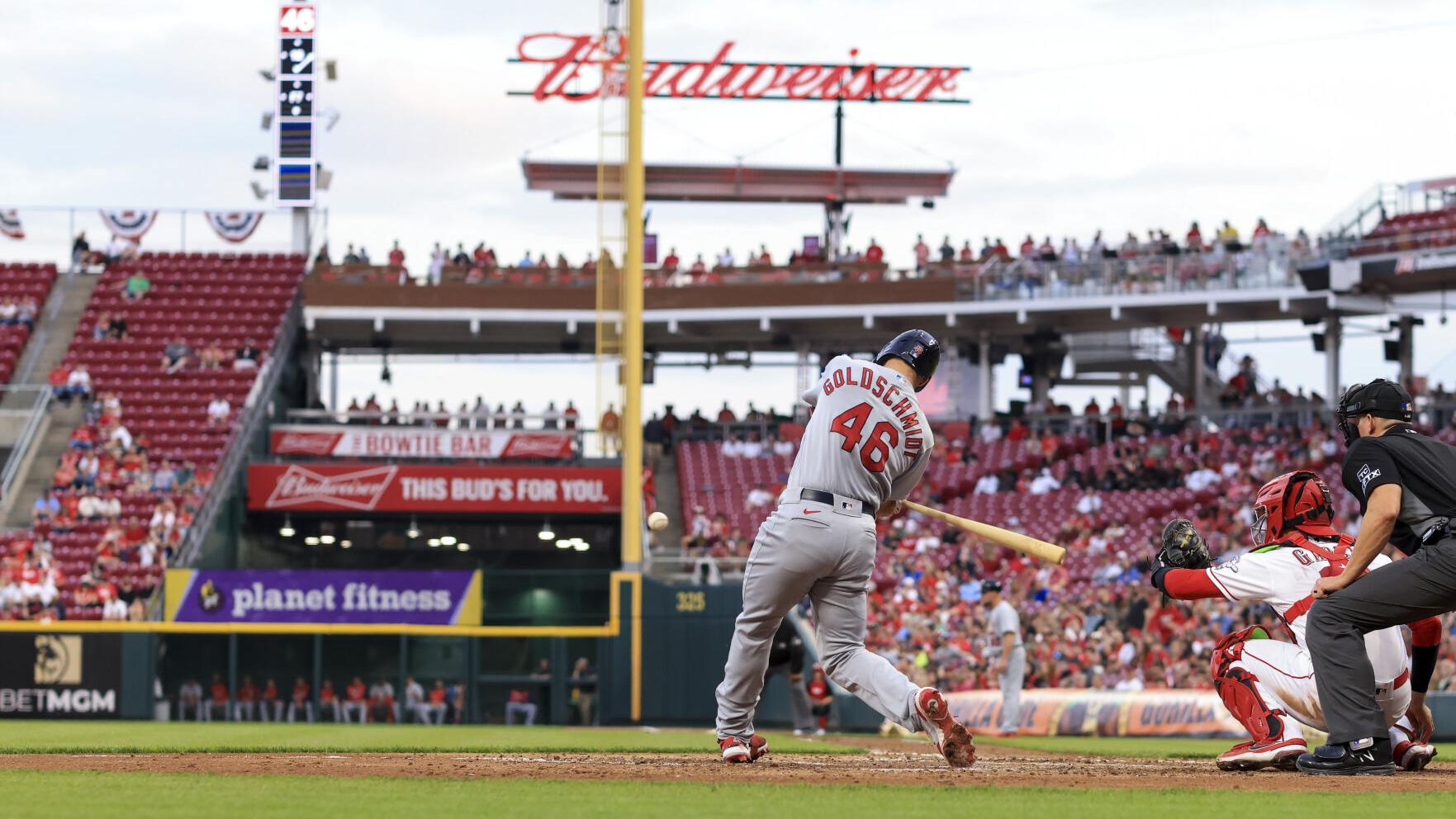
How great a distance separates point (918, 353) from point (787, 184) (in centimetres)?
3010

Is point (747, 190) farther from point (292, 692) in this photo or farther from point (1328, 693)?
point (1328, 693)

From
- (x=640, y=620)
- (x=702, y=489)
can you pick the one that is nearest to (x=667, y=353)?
(x=702, y=489)

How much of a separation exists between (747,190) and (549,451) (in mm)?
10498

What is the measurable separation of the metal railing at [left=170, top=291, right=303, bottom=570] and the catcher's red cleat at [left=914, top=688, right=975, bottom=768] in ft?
56.3

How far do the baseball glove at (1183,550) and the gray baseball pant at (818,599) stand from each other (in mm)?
1398

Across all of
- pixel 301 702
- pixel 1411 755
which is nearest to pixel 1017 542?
pixel 1411 755

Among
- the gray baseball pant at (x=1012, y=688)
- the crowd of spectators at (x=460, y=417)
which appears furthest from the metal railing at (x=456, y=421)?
the gray baseball pant at (x=1012, y=688)

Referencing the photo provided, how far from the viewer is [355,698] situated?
837 inches

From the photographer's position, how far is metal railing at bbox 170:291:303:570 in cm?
2586

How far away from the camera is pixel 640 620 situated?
21453 millimetres

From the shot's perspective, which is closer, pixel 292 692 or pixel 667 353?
pixel 292 692

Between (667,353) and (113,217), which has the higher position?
(113,217)

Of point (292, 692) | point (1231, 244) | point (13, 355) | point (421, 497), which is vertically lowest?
point (292, 692)

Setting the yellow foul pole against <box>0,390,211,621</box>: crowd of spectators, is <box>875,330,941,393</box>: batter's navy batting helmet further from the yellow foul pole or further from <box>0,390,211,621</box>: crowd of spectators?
<box>0,390,211,621</box>: crowd of spectators
